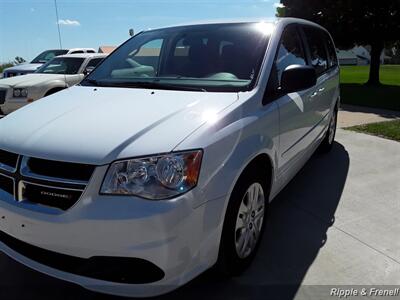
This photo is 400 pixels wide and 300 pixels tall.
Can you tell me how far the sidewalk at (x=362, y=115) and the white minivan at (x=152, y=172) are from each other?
5.74 m

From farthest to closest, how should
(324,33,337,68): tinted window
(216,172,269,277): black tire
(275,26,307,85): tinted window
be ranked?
(324,33,337,68): tinted window < (275,26,307,85): tinted window < (216,172,269,277): black tire

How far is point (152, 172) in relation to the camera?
7.37 feet

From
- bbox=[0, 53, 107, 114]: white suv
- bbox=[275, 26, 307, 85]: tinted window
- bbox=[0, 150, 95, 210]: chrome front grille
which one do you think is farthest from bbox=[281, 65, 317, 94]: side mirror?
bbox=[0, 53, 107, 114]: white suv

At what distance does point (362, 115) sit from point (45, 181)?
8.61 m

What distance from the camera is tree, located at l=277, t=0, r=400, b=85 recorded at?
17.6 m

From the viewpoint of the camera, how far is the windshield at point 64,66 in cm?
998

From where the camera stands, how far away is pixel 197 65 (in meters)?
3.50

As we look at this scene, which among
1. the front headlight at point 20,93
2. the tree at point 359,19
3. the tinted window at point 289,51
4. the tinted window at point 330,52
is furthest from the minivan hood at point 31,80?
the tree at point 359,19

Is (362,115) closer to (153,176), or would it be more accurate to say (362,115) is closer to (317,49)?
(317,49)

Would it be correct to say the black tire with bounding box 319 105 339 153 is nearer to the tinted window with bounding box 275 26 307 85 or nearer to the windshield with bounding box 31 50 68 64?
the tinted window with bounding box 275 26 307 85

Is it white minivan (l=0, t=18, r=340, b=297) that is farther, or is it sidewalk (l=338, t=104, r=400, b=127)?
sidewalk (l=338, t=104, r=400, b=127)

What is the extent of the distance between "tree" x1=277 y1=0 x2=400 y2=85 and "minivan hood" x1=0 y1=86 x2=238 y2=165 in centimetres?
1696

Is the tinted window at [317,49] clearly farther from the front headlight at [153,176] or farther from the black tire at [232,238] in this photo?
the front headlight at [153,176]

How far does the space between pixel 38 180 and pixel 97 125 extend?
48cm
